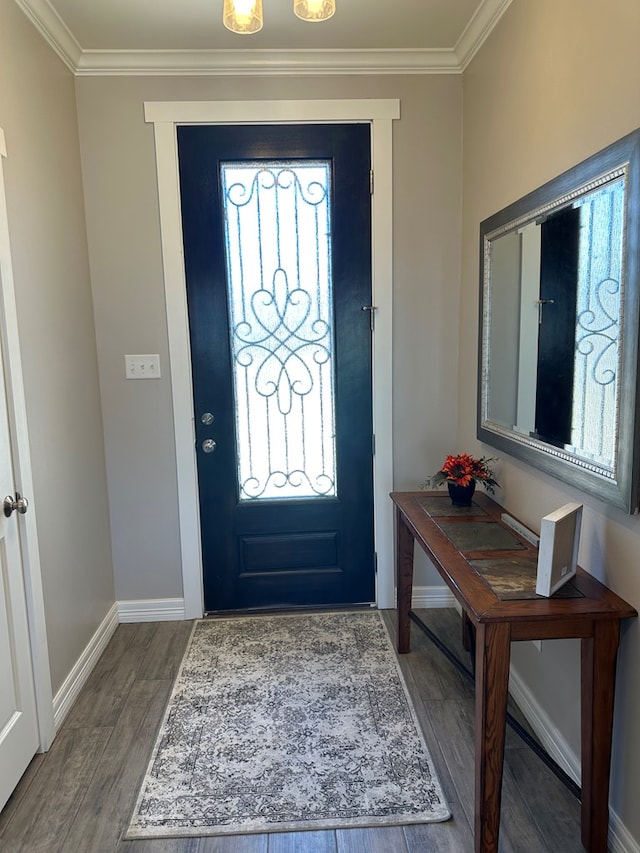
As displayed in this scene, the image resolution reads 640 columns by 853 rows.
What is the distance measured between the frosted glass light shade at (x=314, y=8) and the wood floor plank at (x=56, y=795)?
241 centimetres

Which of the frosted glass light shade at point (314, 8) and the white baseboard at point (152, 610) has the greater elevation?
the frosted glass light shade at point (314, 8)

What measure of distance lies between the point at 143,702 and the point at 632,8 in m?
2.69

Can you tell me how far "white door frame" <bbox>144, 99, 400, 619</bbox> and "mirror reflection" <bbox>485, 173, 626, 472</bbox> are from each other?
24.4 inches

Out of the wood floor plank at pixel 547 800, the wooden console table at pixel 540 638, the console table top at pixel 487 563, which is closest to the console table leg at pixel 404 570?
the console table top at pixel 487 563

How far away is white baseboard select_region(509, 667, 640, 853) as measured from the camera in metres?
1.46

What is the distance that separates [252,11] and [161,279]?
4.38 ft

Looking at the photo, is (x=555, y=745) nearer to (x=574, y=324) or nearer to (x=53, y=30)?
(x=574, y=324)

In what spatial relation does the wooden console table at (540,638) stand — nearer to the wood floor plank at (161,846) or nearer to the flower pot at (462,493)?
the flower pot at (462,493)

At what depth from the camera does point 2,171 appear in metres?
1.79

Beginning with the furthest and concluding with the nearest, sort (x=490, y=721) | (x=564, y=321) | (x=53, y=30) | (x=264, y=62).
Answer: (x=264, y=62), (x=53, y=30), (x=564, y=321), (x=490, y=721)

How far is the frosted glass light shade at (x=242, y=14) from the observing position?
57.6 inches

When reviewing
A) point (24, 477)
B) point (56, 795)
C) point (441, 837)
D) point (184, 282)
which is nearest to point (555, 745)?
point (441, 837)

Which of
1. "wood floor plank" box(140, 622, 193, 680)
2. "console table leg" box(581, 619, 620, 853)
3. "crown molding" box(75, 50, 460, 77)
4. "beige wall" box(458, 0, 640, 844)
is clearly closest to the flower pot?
"beige wall" box(458, 0, 640, 844)

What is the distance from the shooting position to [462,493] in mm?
2227
